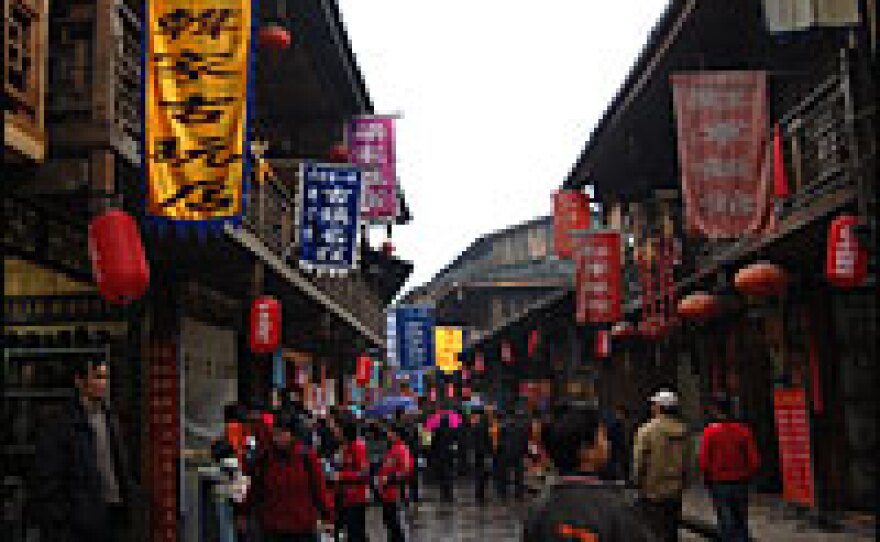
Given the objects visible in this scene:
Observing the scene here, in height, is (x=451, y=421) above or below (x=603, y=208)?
below

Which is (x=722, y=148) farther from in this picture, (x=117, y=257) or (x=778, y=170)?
(x=117, y=257)

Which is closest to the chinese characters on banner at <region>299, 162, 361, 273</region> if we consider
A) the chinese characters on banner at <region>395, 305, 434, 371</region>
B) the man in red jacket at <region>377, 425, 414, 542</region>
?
the man in red jacket at <region>377, 425, 414, 542</region>

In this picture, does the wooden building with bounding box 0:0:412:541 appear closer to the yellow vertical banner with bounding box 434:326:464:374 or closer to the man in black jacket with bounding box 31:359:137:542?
the man in black jacket with bounding box 31:359:137:542

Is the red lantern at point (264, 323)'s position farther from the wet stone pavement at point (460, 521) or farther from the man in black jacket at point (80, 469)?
the man in black jacket at point (80, 469)

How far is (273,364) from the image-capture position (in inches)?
728

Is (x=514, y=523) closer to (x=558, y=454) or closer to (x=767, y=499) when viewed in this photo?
(x=767, y=499)

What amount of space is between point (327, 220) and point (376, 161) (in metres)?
5.49

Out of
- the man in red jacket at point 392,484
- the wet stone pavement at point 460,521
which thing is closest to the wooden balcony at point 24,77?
the man in red jacket at point 392,484

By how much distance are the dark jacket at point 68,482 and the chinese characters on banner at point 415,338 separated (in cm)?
3083

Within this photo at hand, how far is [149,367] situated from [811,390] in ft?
33.4

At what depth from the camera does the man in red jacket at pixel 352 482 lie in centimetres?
1139

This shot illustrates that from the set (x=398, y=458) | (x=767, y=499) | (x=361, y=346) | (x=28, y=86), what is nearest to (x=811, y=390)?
(x=767, y=499)

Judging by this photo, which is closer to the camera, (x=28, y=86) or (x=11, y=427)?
(x=28, y=86)

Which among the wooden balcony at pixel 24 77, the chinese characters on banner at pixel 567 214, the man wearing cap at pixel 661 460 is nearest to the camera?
the wooden balcony at pixel 24 77
